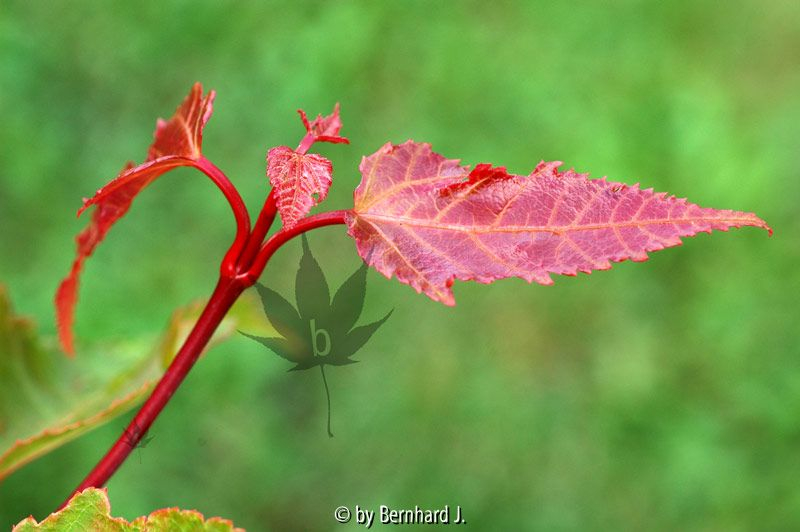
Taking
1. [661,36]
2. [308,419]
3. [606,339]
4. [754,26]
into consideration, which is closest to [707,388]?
[606,339]

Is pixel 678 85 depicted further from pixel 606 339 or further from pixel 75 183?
pixel 75 183

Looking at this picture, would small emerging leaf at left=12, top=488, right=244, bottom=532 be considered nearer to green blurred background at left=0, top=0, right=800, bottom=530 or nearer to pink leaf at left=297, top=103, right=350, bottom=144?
pink leaf at left=297, top=103, right=350, bottom=144

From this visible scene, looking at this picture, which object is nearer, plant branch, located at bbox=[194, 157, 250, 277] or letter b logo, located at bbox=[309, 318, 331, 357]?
plant branch, located at bbox=[194, 157, 250, 277]

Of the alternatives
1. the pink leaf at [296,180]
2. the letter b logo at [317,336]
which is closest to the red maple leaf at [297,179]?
the pink leaf at [296,180]

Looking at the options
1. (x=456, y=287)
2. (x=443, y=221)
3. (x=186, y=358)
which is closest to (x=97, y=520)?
(x=186, y=358)

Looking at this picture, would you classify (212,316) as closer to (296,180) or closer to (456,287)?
(296,180)

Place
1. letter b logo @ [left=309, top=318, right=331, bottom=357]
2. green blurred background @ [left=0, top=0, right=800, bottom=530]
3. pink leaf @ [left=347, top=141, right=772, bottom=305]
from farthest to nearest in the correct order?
green blurred background @ [left=0, top=0, right=800, bottom=530], letter b logo @ [left=309, top=318, right=331, bottom=357], pink leaf @ [left=347, top=141, right=772, bottom=305]

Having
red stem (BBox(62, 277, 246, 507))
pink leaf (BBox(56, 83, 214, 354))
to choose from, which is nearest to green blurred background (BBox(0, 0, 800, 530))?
pink leaf (BBox(56, 83, 214, 354))
